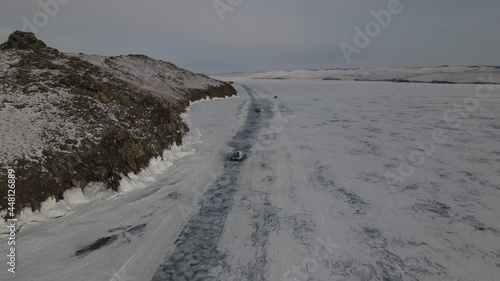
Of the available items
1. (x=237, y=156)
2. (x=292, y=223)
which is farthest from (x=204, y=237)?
(x=237, y=156)

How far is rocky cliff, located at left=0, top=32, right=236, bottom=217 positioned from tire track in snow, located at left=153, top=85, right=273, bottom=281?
2.87 meters

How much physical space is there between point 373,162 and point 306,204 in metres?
4.34

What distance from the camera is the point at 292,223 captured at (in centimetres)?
672

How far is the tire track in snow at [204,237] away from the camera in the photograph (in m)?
5.26

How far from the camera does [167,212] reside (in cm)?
746

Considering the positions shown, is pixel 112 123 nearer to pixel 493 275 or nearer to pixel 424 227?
pixel 424 227

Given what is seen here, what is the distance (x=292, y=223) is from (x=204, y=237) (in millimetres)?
1963

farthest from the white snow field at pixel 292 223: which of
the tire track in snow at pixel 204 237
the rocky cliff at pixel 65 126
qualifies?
the rocky cliff at pixel 65 126

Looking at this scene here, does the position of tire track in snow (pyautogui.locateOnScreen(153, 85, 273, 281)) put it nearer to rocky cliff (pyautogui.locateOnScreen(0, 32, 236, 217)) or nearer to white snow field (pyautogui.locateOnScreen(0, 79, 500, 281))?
white snow field (pyautogui.locateOnScreen(0, 79, 500, 281))

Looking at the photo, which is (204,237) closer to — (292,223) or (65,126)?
(292,223)

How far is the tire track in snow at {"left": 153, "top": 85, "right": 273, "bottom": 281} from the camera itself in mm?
5258

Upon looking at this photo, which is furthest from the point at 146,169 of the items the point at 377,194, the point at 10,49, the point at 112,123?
the point at 10,49

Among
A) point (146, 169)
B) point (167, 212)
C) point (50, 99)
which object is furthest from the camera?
point (50, 99)

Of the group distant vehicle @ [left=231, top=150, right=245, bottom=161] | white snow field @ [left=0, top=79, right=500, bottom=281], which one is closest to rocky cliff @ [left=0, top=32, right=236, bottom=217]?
white snow field @ [left=0, top=79, right=500, bottom=281]
